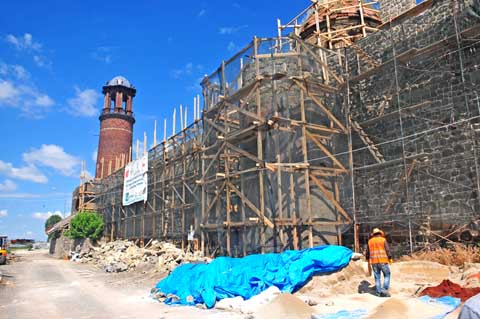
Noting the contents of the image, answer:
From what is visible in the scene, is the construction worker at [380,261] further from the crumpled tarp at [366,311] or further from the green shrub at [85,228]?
the green shrub at [85,228]

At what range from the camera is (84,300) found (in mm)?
9797

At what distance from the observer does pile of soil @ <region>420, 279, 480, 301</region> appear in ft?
21.2

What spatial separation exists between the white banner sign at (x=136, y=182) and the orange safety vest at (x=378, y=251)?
17.6 metres

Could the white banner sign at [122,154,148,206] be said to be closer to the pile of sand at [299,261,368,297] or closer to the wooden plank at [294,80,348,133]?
the wooden plank at [294,80,348,133]

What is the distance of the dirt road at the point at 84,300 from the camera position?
7742 mm

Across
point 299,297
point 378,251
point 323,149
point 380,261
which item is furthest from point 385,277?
point 323,149

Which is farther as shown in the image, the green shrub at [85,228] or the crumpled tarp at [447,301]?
the green shrub at [85,228]

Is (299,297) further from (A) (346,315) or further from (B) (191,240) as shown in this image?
(B) (191,240)

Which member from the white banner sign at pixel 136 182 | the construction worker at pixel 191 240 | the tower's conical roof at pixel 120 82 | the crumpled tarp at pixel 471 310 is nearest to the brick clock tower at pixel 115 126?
the tower's conical roof at pixel 120 82

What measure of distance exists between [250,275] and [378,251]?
9.47ft

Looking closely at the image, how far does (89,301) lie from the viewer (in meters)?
9.62

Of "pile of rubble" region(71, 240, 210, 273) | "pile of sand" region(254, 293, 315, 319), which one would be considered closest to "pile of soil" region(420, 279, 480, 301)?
"pile of sand" region(254, 293, 315, 319)

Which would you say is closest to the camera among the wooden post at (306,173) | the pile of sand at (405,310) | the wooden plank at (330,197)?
the pile of sand at (405,310)

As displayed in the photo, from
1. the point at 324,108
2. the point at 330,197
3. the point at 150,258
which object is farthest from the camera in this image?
the point at 150,258
